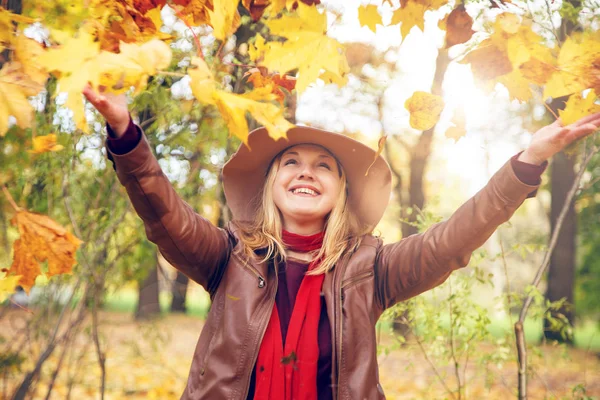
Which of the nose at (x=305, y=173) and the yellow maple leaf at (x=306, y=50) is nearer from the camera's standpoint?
the yellow maple leaf at (x=306, y=50)

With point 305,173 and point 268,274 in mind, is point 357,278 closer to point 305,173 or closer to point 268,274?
point 268,274

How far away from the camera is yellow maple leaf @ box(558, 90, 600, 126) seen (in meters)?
1.59

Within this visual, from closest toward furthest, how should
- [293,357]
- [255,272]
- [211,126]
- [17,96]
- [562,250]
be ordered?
[17,96], [293,357], [255,272], [211,126], [562,250]

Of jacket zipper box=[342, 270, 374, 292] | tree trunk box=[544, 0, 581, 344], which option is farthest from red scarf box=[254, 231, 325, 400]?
tree trunk box=[544, 0, 581, 344]

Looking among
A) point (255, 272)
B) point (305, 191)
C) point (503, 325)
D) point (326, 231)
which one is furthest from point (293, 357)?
point (503, 325)

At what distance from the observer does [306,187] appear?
2318mm

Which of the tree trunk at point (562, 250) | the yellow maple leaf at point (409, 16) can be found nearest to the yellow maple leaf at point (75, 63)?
the yellow maple leaf at point (409, 16)

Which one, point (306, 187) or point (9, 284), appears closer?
point (9, 284)

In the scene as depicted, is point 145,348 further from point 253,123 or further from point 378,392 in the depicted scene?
point 378,392

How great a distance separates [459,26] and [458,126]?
353mm

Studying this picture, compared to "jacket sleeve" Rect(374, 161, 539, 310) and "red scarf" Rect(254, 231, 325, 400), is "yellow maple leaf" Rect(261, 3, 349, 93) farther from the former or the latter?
"red scarf" Rect(254, 231, 325, 400)

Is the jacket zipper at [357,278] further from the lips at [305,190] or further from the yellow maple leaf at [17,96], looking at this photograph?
the yellow maple leaf at [17,96]

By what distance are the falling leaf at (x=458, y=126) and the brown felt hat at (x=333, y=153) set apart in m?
0.46

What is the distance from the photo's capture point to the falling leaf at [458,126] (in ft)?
6.28
